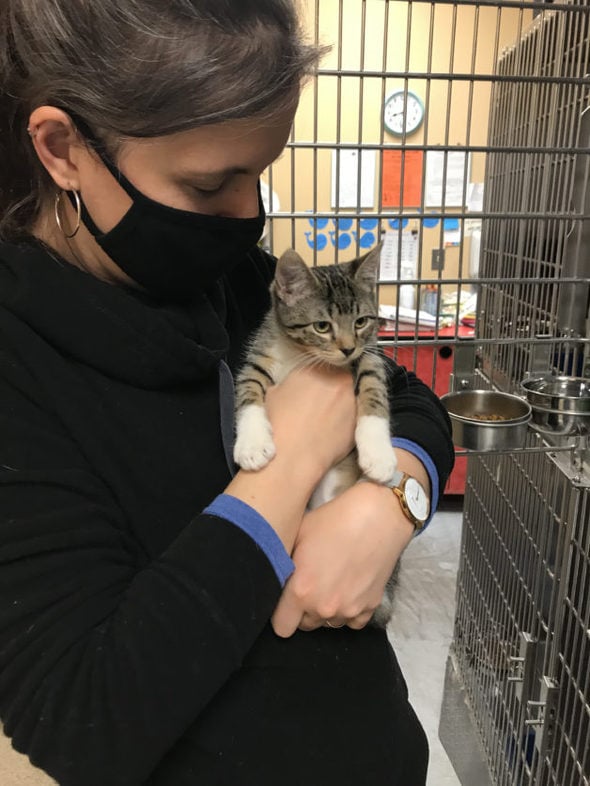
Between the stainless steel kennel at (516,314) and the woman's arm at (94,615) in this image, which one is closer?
the woman's arm at (94,615)

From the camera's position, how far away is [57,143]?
652 mm

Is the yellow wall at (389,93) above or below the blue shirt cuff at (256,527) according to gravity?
above

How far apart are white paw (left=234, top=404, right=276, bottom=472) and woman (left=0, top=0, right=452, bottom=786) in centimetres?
2

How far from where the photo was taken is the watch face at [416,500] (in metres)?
0.80

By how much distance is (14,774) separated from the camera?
57 centimetres

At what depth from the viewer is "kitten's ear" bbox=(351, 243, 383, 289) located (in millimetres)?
1162

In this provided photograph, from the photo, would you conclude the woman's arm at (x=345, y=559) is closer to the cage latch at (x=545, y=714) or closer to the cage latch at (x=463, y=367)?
the cage latch at (x=463, y=367)

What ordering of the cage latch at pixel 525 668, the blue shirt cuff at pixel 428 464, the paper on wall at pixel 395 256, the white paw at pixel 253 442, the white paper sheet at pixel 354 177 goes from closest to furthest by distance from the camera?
the white paw at pixel 253 442 < the blue shirt cuff at pixel 428 464 < the cage latch at pixel 525 668 < the white paper sheet at pixel 354 177 < the paper on wall at pixel 395 256

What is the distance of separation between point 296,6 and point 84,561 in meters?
0.65

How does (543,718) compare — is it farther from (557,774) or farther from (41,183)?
(41,183)

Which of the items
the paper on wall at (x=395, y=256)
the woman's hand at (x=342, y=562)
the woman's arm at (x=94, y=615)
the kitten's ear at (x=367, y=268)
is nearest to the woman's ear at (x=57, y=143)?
the woman's arm at (x=94, y=615)

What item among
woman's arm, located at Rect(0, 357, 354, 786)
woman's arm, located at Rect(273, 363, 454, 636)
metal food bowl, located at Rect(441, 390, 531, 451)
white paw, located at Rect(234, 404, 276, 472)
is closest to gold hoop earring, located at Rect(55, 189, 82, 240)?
woman's arm, located at Rect(0, 357, 354, 786)

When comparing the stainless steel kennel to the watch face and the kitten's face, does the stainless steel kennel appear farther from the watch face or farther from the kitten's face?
the watch face

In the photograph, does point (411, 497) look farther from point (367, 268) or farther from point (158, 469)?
point (367, 268)
